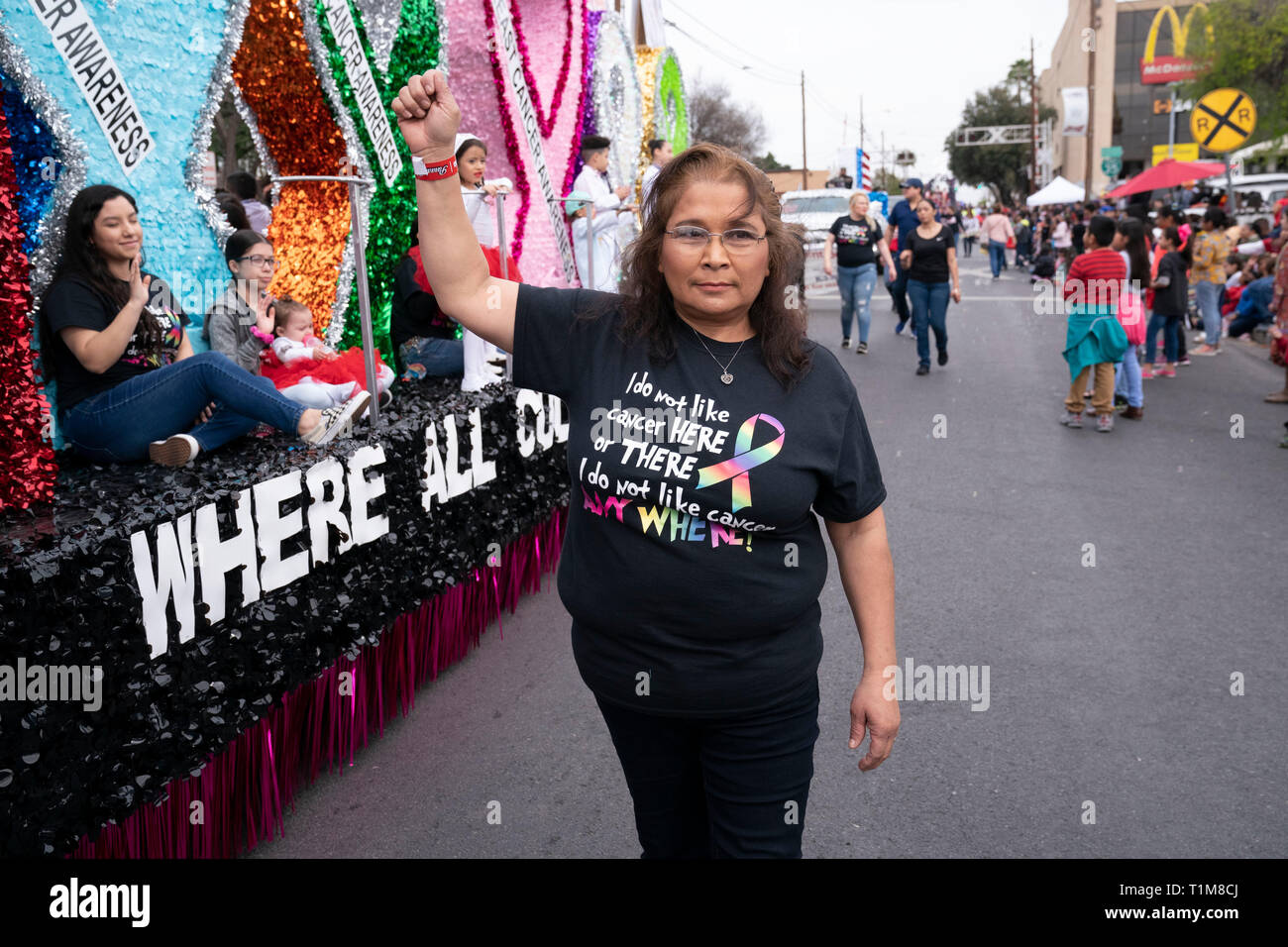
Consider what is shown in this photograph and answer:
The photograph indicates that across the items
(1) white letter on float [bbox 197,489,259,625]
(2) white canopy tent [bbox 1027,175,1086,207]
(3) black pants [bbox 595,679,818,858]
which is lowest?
(3) black pants [bbox 595,679,818,858]

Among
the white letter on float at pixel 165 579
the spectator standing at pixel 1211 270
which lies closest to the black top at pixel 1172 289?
the spectator standing at pixel 1211 270

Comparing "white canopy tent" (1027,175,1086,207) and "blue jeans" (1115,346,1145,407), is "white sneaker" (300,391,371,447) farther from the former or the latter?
"white canopy tent" (1027,175,1086,207)

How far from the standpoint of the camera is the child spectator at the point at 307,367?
14.7ft

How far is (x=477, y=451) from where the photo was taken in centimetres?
477

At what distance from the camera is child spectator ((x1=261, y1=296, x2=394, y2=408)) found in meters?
4.49

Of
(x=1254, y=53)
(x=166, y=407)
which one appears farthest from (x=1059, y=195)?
(x=166, y=407)

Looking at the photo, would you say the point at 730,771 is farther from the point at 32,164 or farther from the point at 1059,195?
the point at 1059,195

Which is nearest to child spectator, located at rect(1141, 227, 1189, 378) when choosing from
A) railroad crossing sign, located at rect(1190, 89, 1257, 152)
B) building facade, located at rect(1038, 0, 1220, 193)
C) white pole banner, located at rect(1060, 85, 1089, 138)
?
railroad crossing sign, located at rect(1190, 89, 1257, 152)

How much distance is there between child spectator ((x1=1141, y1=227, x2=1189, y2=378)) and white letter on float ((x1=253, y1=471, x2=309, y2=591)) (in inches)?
390

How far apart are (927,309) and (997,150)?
7220 cm

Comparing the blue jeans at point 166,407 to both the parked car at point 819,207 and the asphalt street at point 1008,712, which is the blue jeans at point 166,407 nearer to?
the asphalt street at point 1008,712

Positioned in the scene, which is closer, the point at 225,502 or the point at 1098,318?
the point at 225,502

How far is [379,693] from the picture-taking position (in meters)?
3.95

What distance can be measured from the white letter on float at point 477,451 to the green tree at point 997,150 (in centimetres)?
7592
